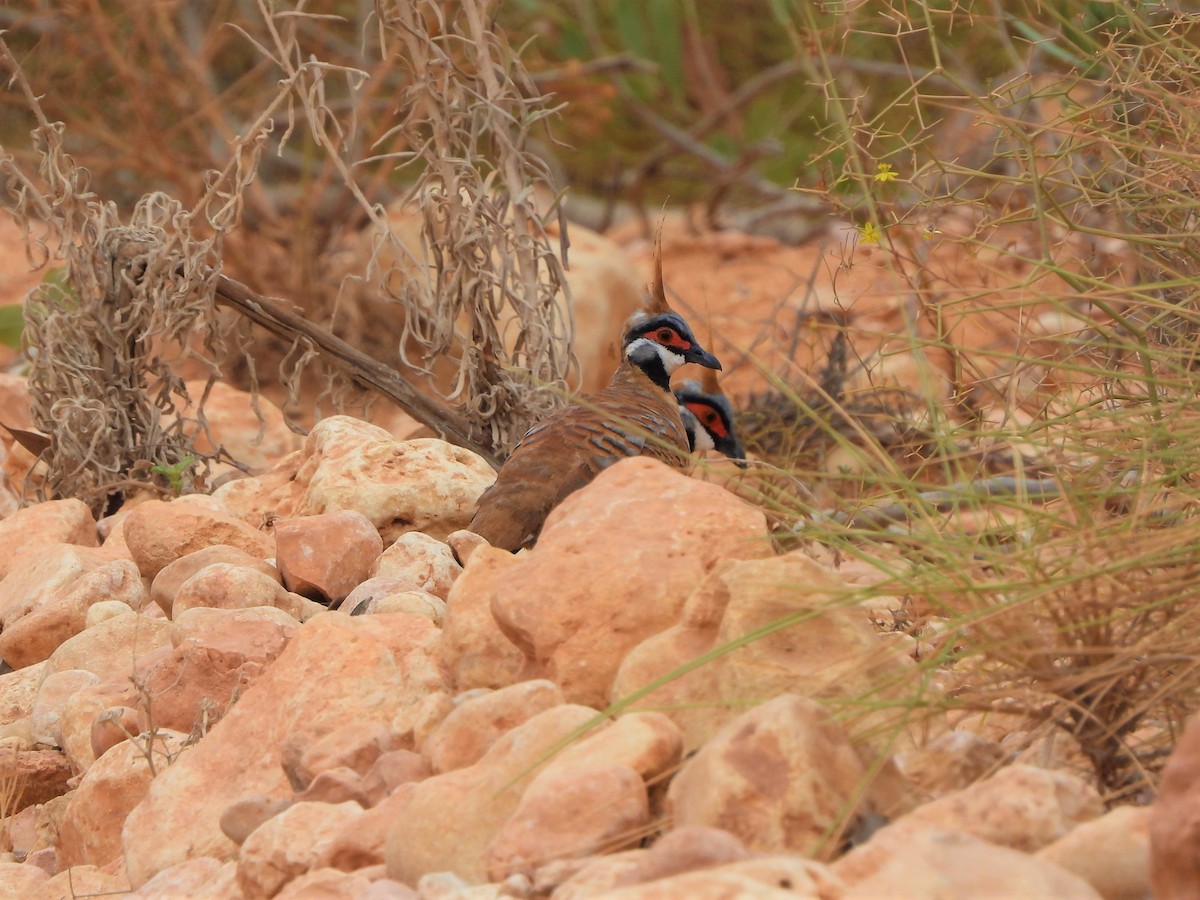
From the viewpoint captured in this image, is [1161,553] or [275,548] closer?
[1161,553]

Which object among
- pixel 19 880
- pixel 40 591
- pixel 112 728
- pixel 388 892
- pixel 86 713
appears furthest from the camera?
pixel 40 591

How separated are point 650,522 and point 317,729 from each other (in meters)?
0.65

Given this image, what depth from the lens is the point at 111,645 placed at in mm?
3584

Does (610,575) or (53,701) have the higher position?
(610,575)

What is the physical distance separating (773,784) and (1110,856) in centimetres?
40

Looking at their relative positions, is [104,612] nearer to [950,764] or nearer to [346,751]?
[346,751]

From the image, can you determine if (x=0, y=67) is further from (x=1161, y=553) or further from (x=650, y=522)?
(x=1161, y=553)

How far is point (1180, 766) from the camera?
181 centimetres

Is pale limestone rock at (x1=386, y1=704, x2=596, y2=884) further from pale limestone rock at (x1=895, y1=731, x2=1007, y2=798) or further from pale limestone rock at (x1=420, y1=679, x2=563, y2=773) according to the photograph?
pale limestone rock at (x1=895, y1=731, x2=1007, y2=798)

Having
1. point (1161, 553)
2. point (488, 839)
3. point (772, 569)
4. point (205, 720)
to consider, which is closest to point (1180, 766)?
point (1161, 553)

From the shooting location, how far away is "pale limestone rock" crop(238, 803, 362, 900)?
94.3 inches

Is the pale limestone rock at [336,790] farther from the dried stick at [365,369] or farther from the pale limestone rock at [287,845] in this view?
the dried stick at [365,369]

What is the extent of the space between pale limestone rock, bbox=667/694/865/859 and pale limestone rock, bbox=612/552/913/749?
0.16 m

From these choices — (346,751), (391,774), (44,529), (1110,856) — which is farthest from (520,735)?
(44,529)
